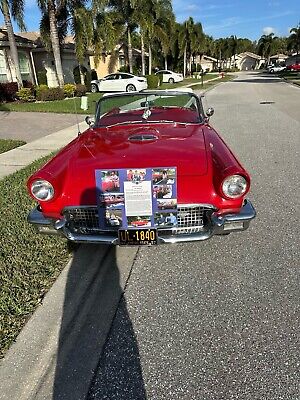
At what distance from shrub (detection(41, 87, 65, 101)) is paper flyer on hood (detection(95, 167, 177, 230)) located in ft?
56.1

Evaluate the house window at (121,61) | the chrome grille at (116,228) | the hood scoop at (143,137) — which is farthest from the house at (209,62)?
the chrome grille at (116,228)

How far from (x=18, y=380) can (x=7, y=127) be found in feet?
35.2

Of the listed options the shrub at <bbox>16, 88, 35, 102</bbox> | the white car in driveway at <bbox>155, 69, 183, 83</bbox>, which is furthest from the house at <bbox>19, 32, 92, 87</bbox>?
the white car in driveway at <bbox>155, 69, 183, 83</bbox>

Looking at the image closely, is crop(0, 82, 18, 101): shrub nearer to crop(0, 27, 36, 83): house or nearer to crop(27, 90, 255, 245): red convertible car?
crop(0, 27, 36, 83): house

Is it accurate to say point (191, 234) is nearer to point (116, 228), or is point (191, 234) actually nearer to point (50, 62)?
point (116, 228)

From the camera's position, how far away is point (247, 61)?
126 metres

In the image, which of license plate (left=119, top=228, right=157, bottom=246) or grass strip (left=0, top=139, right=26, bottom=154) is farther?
grass strip (left=0, top=139, right=26, bottom=154)

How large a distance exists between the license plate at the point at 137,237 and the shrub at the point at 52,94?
17326mm

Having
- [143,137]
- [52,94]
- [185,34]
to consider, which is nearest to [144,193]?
[143,137]

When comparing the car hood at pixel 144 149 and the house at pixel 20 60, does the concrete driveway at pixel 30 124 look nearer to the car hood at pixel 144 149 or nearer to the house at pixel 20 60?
the car hood at pixel 144 149

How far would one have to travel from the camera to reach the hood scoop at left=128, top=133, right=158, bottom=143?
11.1 ft

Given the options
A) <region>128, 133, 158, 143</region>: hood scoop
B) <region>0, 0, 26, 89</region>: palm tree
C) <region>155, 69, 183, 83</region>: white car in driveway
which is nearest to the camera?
<region>128, 133, 158, 143</region>: hood scoop

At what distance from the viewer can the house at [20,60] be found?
67.9 feet

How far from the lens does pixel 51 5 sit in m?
17.7
